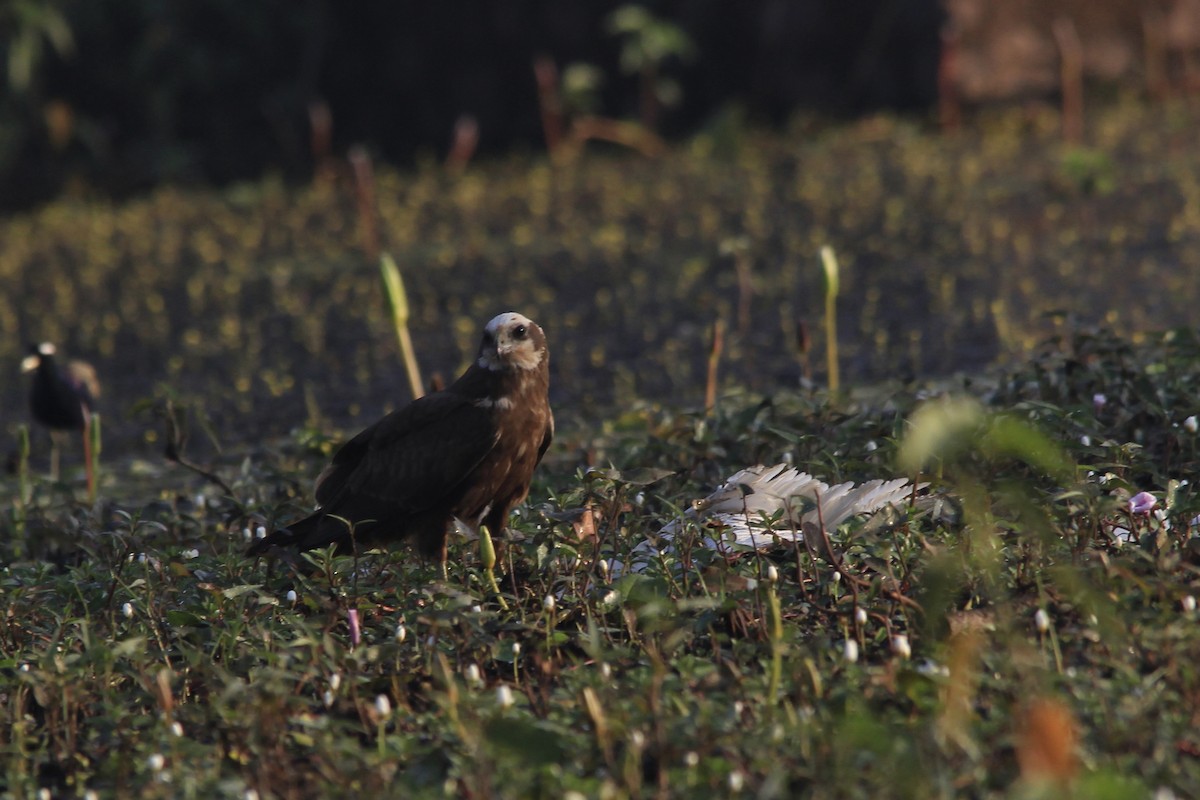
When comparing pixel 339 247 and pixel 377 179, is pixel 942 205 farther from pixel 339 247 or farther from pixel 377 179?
pixel 377 179

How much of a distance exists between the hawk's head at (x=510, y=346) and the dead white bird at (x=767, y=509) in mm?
643

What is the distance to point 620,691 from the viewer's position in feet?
10.9

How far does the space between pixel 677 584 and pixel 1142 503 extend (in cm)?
111

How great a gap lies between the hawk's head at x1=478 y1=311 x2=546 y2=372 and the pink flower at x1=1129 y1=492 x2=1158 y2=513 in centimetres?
166

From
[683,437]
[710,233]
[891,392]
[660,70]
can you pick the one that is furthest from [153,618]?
[660,70]

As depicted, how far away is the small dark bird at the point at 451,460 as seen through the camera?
14.5 ft

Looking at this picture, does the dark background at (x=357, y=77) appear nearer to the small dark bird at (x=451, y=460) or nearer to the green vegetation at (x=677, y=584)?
the green vegetation at (x=677, y=584)

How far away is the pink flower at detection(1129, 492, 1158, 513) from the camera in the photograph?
382 cm

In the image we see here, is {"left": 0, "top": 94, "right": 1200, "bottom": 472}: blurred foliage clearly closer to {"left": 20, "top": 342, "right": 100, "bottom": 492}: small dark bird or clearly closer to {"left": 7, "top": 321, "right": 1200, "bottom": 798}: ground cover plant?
{"left": 20, "top": 342, "right": 100, "bottom": 492}: small dark bird

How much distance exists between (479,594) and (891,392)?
6.62ft

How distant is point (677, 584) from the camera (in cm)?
393

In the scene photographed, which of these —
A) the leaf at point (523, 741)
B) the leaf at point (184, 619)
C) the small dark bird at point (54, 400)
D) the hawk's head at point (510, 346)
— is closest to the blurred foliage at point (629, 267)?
the small dark bird at point (54, 400)

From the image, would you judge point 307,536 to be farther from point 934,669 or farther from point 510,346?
point 934,669

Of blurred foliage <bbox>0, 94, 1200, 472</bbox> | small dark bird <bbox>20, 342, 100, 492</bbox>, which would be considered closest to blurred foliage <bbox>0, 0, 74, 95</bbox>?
blurred foliage <bbox>0, 94, 1200, 472</bbox>
